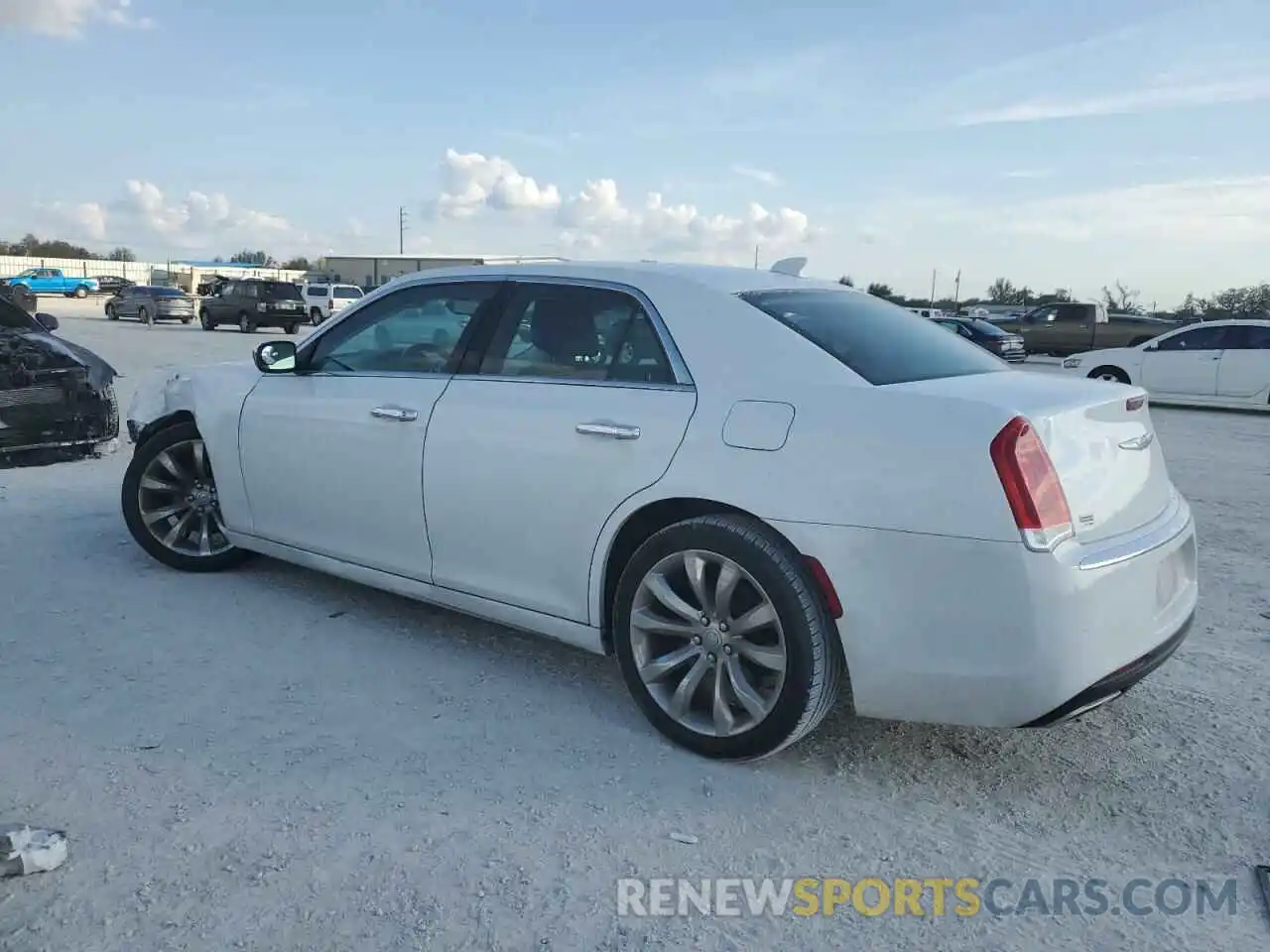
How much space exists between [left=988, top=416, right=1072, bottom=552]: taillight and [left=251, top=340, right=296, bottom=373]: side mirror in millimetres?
3121

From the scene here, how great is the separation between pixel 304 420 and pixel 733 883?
274 cm

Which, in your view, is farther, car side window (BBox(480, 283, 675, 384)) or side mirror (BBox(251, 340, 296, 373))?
side mirror (BBox(251, 340, 296, 373))

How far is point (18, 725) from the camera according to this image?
10.7 feet

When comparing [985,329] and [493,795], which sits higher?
[985,329]

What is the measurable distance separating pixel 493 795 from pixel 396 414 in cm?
163

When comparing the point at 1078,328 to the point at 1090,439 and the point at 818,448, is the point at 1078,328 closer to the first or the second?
the point at 1090,439

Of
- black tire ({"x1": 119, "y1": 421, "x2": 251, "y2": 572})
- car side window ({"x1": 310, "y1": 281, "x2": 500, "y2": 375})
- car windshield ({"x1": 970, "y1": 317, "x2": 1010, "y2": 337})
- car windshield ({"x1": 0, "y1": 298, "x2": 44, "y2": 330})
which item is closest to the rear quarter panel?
car side window ({"x1": 310, "y1": 281, "x2": 500, "y2": 375})

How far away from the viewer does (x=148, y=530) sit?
5.02 m

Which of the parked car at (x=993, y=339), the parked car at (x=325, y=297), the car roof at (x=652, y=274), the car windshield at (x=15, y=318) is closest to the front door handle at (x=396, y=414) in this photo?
the car roof at (x=652, y=274)

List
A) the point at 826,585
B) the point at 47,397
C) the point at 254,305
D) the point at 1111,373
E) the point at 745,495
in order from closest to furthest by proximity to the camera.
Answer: the point at 826,585
the point at 745,495
the point at 47,397
the point at 1111,373
the point at 254,305

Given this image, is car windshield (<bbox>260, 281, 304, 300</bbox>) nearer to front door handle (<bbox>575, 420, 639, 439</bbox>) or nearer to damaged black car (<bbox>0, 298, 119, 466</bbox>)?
damaged black car (<bbox>0, 298, 119, 466</bbox>)

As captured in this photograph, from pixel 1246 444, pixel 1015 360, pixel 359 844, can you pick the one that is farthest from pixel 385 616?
pixel 1015 360

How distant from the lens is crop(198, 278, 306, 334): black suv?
31.6 m

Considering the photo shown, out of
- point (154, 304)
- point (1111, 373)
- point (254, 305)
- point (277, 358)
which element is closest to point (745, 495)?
point (277, 358)
